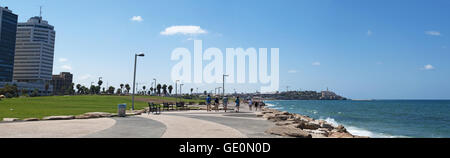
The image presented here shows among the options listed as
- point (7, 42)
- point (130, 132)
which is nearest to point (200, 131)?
point (130, 132)

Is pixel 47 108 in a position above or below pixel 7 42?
below

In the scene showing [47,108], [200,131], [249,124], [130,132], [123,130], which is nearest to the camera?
[130,132]

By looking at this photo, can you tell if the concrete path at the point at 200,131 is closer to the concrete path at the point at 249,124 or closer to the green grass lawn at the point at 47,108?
the concrete path at the point at 249,124

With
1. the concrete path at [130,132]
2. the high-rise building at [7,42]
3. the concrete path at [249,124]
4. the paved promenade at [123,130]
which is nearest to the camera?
the concrete path at [130,132]

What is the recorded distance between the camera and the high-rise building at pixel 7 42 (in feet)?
571

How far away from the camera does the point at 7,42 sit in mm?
178750

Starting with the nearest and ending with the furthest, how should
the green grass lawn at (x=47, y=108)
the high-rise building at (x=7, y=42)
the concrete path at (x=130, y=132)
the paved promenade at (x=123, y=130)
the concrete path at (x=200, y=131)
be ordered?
the concrete path at (x=130, y=132) → the paved promenade at (x=123, y=130) → the concrete path at (x=200, y=131) → the green grass lawn at (x=47, y=108) → the high-rise building at (x=7, y=42)

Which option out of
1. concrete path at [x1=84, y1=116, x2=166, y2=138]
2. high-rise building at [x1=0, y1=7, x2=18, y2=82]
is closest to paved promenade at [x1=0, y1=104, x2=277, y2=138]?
concrete path at [x1=84, y1=116, x2=166, y2=138]

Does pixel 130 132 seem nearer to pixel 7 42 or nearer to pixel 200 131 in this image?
pixel 200 131

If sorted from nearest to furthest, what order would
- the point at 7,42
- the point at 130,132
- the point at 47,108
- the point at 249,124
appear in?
the point at 130,132
the point at 249,124
the point at 47,108
the point at 7,42

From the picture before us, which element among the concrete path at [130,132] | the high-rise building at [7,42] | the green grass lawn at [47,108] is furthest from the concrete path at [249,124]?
the high-rise building at [7,42]

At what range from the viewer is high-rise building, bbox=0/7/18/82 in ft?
571
